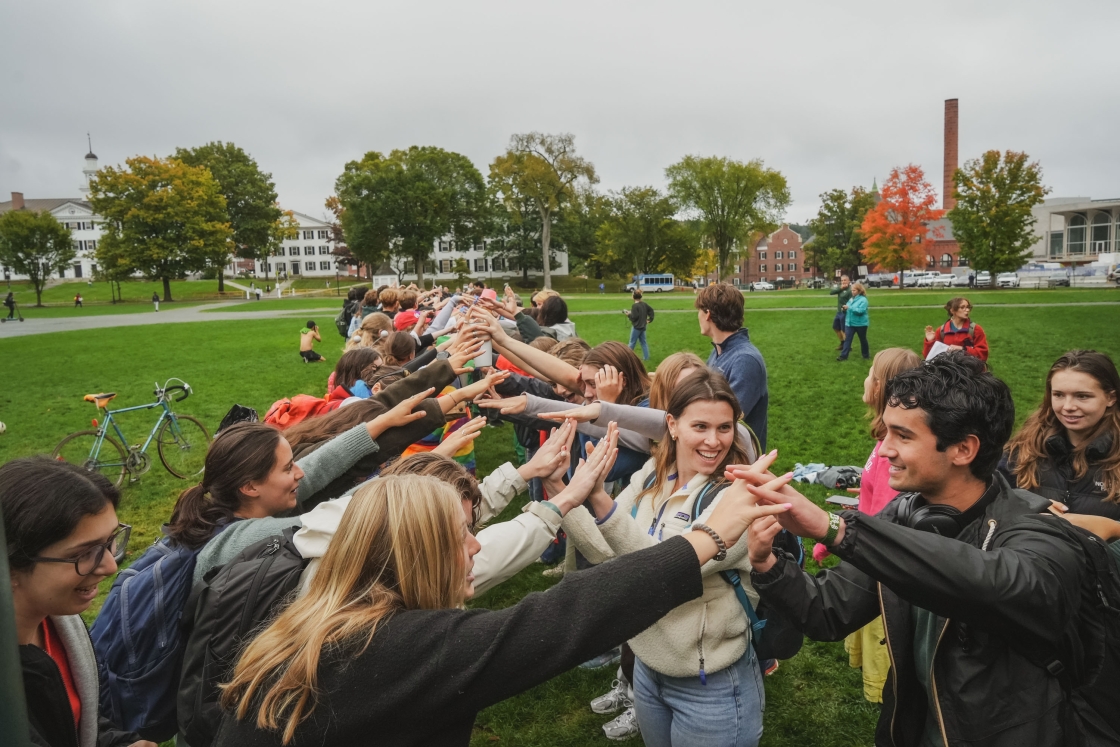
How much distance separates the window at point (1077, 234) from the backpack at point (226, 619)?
9423 centimetres

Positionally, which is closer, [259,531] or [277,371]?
[259,531]

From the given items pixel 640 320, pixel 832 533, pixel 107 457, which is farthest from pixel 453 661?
pixel 640 320

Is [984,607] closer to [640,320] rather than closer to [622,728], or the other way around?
[622,728]

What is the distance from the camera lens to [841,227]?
84500 millimetres

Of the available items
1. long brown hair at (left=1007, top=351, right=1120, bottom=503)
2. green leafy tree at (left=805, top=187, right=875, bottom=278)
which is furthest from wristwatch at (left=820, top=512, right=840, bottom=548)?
green leafy tree at (left=805, top=187, right=875, bottom=278)

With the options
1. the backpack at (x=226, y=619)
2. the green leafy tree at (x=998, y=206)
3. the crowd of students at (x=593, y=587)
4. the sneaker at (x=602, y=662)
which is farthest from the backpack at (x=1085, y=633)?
the green leafy tree at (x=998, y=206)

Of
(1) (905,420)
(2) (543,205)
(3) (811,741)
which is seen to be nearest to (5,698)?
(1) (905,420)

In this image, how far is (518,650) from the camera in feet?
5.49

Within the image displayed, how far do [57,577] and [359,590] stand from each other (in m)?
1.11

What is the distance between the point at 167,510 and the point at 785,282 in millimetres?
94550

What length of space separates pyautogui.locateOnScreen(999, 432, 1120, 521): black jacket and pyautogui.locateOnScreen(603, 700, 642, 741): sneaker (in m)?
2.67

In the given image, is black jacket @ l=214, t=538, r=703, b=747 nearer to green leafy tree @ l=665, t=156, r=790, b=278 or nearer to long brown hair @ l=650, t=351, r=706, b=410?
long brown hair @ l=650, t=351, r=706, b=410

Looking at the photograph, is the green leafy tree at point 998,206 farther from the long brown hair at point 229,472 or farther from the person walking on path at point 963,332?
the long brown hair at point 229,472

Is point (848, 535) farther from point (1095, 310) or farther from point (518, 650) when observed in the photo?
point (1095, 310)
